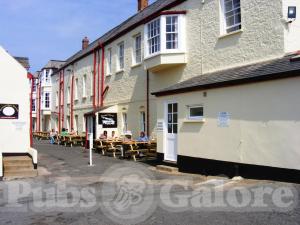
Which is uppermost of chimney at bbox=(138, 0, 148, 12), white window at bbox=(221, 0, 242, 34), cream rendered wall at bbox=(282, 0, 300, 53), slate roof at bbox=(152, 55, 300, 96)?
chimney at bbox=(138, 0, 148, 12)

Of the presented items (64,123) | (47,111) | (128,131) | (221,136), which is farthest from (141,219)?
(47,111)

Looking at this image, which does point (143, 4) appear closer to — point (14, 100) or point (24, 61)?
point (24, 61)

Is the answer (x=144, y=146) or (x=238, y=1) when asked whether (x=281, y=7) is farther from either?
(x=144, y=146)

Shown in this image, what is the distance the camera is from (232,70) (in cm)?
1266

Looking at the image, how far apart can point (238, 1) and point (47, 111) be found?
33889mm

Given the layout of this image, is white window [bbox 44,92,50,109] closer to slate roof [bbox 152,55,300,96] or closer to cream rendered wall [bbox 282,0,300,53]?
slate roof [bbox 152,55,300,96]

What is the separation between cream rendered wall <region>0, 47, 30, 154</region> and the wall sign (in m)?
8.16

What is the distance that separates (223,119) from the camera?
36.9ft

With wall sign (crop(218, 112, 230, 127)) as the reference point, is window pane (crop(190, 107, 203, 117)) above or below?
above

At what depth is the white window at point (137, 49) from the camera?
67.0ft

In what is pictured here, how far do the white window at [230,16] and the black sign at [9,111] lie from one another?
876 cm

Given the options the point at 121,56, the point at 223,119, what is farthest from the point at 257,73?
the point at 121,56

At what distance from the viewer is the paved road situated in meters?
6.74

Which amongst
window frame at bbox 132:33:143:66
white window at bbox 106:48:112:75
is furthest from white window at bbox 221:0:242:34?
white window at bbox 106:48:112:75
